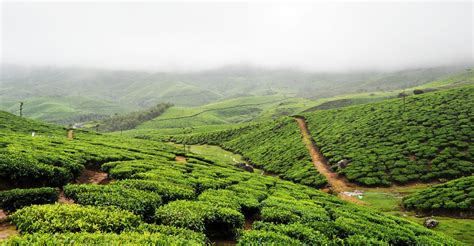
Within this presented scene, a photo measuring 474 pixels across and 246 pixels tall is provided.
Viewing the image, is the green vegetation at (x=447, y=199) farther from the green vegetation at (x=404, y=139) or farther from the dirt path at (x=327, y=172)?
the green vegetation at (x=404, y=139)

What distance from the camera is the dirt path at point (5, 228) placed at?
1347 cm

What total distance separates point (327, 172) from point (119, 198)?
169ft

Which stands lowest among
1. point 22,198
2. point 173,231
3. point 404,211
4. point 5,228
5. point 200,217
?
point 404,211

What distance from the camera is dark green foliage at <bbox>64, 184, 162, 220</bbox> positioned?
16.8 meters

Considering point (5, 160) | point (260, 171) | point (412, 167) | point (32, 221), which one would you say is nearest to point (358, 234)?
point (32, 221)

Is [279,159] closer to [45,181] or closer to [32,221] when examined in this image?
[45,181]

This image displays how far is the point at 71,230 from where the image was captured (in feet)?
41.5

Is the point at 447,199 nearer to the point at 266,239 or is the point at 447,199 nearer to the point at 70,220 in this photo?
the point at 266,239

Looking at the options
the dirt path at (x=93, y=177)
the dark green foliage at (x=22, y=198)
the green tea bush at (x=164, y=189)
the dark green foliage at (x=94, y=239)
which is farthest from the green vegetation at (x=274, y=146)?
the dark green foliage at (x=22, y=198)

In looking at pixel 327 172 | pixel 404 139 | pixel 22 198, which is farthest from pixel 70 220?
pixel 404 139

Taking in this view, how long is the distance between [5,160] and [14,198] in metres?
5.30

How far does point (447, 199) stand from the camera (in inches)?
1483

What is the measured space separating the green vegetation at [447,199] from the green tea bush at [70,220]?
40.3 m

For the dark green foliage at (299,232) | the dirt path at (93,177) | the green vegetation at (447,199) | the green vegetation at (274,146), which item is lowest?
the green vegetation at (274,146)
